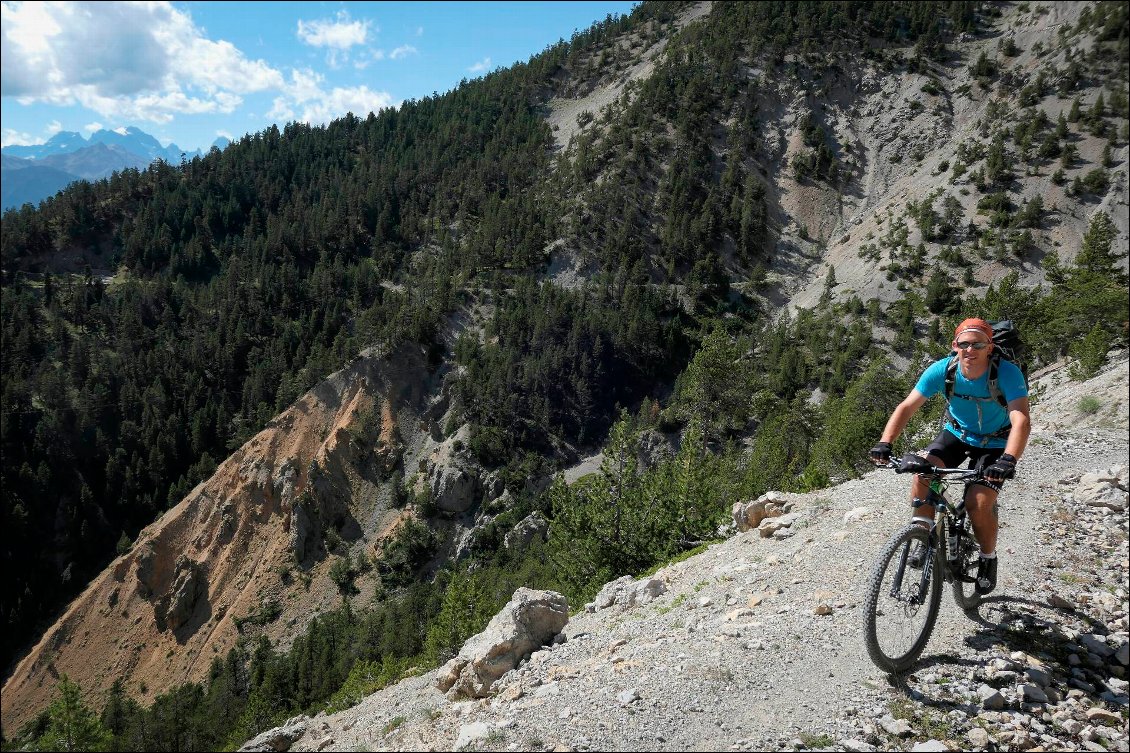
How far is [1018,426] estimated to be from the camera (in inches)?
204

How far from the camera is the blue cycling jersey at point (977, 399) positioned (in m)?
5.43

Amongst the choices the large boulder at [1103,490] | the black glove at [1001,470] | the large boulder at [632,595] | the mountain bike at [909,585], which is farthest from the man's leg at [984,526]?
the large boulder at [632,595]

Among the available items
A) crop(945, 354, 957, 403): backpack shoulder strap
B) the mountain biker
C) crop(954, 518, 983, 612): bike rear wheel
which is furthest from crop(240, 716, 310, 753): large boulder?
crop(945, 354, 957, 403): backpack shoulder strap

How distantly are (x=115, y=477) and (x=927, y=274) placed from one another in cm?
11084

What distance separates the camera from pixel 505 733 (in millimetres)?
5191

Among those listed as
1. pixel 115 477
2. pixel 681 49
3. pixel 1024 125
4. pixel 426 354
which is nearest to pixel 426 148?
pixel 681 49

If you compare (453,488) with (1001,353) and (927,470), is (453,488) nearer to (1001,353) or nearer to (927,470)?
(927,470)

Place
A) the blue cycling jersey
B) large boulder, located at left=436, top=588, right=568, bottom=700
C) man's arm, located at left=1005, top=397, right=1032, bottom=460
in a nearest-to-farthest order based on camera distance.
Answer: man's arm, located at left=1005, top=397, right=1032, bottom=460, the blue cycling jersey, large boulder, located at left=436, top=588, right=568, bottom=700

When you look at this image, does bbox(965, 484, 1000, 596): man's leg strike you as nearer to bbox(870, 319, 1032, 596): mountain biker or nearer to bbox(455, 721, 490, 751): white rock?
bbox(870, 319, 1032, 596): mountain biker

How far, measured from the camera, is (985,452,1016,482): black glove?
488cm

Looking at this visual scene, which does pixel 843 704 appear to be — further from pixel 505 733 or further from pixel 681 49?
pixel 681 49

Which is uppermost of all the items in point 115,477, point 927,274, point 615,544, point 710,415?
point 927,274

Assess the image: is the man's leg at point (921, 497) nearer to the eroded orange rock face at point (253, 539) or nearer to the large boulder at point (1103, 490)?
the large boulder at point (1103, 490)

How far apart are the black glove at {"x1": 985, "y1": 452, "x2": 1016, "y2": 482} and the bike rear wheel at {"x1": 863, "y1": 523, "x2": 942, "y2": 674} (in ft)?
2.89
